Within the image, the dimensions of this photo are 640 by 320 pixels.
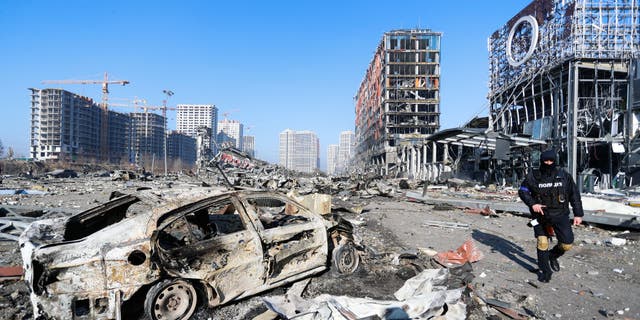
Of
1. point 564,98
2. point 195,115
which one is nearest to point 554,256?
point 564,98

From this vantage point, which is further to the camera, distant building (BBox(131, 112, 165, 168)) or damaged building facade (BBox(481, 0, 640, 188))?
distant building (BBox(131, 112, 165, 168))

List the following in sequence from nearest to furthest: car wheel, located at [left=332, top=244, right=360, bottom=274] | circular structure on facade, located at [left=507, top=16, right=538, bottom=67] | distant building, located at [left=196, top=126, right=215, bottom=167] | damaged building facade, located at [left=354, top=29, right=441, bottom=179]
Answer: car wheel, located at [left=332, top=244, right=360, bottom=274] → distant building, located at [left=196, top=126, right=215, bottom=167] → circular structure on facade, located at [left=507, top=16, right=538, bottom=67] → damaged building facade, located at [left=354, top=29, right=441, bottom=179]

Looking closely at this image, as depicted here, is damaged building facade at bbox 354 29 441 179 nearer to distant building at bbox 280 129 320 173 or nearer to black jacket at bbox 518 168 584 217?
black jacket at bbox 518 168 584 217

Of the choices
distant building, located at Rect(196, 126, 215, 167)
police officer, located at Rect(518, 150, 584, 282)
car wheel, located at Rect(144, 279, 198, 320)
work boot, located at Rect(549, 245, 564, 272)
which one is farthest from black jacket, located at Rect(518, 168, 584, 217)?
distant building, located at Rect(196, 126, 215, 167)

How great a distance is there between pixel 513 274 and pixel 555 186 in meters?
1.41

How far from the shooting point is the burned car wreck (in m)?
2.87

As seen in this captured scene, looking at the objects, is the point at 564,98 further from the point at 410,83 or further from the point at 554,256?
the point at 410,83

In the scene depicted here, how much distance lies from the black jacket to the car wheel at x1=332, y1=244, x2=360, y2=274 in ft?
8.21

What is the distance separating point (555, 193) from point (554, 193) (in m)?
0.01

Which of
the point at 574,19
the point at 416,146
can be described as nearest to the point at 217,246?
the point at 574,19

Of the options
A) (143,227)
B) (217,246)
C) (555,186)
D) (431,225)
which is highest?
(555,186)

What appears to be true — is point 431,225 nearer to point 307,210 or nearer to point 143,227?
point 307,210

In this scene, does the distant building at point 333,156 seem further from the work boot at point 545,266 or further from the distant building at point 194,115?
the work boot at point 545,266

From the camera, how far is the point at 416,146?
33188mm
